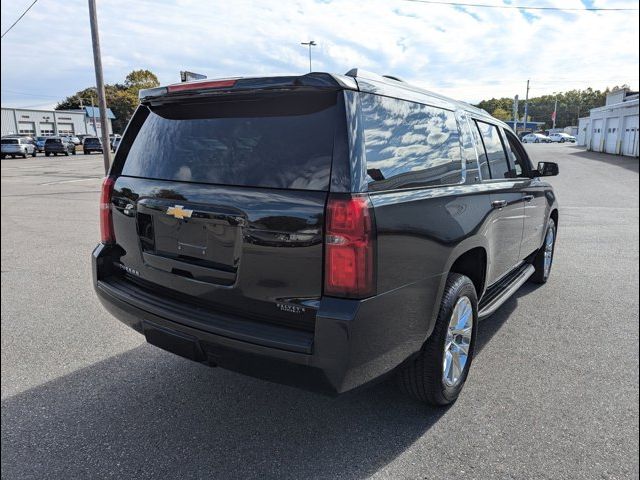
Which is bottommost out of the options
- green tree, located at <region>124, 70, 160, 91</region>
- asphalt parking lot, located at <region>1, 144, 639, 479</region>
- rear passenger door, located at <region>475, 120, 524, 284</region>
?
asphalt parking lot, located at <region>1, 144, 639, 479</region>

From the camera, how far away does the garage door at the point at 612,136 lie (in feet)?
109

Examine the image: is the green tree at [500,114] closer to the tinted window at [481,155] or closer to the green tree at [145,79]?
the tinted window at [481,155]

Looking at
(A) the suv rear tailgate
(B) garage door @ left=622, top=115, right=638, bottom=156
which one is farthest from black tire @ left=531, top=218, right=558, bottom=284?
(B) garage door @ left=622, top=115, right=638, bottom=156

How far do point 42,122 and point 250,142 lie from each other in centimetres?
8101

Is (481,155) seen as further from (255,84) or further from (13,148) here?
(13,148)

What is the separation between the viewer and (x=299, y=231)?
209cm

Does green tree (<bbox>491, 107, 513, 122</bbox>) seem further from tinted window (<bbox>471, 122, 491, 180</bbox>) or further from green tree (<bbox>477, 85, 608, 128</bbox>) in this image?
green tree (<bbox>477, 85, 608, 128</bbox>)

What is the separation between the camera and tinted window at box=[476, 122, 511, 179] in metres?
3.59

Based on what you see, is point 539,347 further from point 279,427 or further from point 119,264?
point 119,264

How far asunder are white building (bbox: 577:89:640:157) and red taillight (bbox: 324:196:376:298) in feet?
109

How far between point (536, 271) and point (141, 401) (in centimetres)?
418

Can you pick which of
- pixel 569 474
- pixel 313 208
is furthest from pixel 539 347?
pixel 313 208

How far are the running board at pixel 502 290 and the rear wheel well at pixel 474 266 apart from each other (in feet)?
0.50

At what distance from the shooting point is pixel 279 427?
2.65 metres
